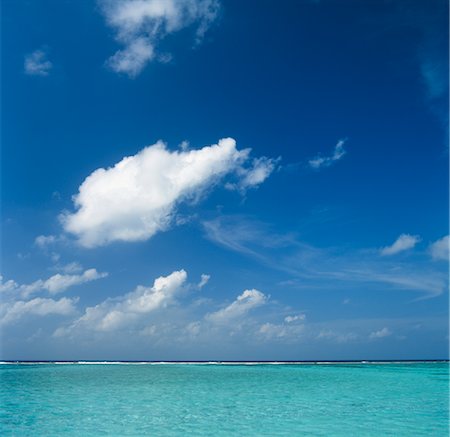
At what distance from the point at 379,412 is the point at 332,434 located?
5460mm

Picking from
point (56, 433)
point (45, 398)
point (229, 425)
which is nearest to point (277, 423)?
point (229, 425)

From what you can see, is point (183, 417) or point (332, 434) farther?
point (183, 417)

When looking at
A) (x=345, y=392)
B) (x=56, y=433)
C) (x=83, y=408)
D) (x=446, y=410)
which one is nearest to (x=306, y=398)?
(x=345, y=392)

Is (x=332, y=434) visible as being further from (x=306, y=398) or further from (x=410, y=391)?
(x=410, y=391)

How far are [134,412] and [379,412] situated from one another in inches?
458

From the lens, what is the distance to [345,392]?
1075 inches

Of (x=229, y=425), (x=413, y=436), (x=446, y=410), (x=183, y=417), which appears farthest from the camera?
(x=446, y=410)

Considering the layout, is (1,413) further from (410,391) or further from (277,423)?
(410,391)

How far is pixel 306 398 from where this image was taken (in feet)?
78.8

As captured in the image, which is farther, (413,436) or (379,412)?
(379,412)

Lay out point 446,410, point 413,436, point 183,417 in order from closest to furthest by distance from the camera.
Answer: point 413,436, point 183,417, point 446,410

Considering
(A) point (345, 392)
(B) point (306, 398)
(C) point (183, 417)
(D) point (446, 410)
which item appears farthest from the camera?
(A) point (345, 392)

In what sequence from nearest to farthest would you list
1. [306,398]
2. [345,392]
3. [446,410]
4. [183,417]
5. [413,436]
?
[413,436] → [183,417] → [446,410] → [306,398] → [345,392]

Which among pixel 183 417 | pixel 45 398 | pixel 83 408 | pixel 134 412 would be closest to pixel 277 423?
pixel 183 417
